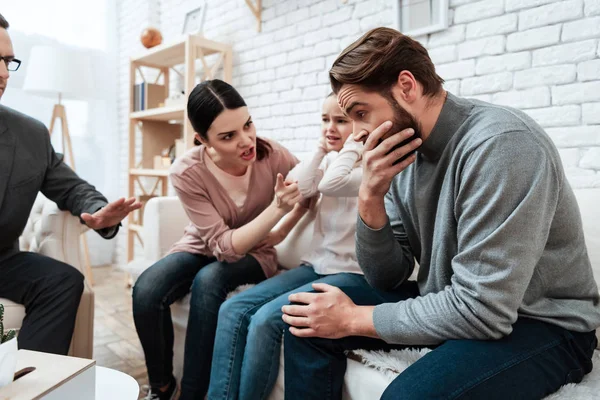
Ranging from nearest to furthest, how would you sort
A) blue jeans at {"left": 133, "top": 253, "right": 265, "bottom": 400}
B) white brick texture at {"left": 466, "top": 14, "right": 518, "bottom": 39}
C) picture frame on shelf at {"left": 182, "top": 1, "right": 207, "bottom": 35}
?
1. blue jeans at {"left": 133, "top": 253, "right": 265, "bottom": 400}
2. white brick texture at {"left": 466, "top": 14, "right": 518, "bottom": 39}
3. picture frame on shelf at {"left": 182, "top": 1, "right": 207, "bottom": 35}

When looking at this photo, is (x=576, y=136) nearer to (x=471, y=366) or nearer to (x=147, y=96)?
(x=471, y=366)

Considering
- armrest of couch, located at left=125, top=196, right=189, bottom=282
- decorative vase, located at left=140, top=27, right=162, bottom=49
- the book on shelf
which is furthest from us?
the book on shelf

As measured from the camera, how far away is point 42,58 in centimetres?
281

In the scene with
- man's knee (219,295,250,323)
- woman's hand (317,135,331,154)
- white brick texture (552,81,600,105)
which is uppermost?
white brick texture (552,81,600,105)

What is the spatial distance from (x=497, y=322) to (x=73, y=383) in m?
0.75

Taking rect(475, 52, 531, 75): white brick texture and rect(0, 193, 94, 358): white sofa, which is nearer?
rect(0, 193, 94, 358): white sofa

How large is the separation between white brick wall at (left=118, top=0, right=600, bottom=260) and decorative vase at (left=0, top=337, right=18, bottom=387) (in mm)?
1591

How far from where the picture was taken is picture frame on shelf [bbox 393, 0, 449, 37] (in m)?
1.76

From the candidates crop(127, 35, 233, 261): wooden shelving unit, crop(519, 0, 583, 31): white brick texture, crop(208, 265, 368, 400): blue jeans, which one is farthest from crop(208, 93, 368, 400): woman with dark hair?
crop(127, 35, 233, 261): wooden shelving unit

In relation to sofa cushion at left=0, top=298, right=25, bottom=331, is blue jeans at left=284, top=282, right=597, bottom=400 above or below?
above

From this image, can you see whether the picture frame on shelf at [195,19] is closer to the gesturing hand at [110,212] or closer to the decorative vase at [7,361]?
the gesturing hand at [110,212]

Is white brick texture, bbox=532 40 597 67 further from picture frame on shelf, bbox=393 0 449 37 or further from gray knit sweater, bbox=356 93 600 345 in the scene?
gray knit sweater, bbox=356 93 600 345

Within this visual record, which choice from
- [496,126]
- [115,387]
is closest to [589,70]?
[496,126]

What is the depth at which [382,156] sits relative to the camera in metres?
0.96
